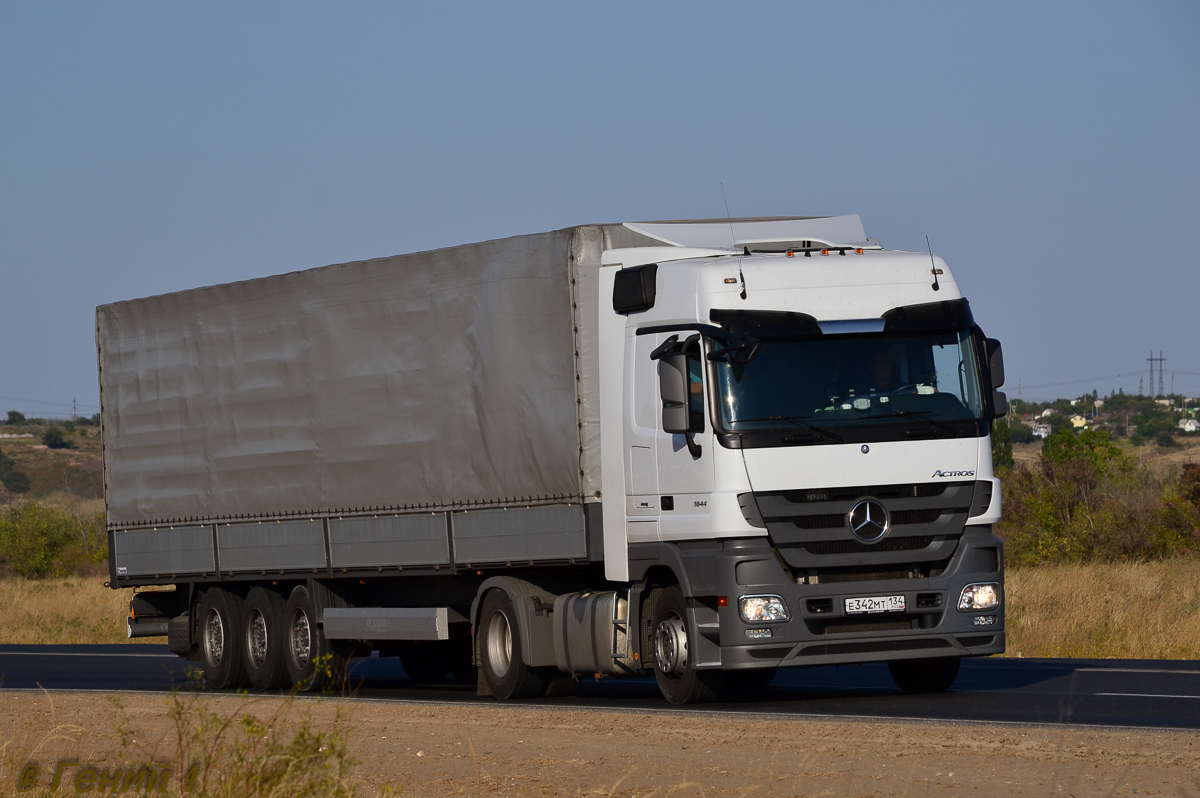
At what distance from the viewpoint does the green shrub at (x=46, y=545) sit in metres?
57.2

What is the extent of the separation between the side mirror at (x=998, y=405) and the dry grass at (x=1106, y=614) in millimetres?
7237

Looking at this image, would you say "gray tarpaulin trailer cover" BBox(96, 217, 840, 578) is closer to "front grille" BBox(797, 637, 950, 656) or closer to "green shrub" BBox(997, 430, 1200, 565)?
"front grille" BBox(797, 637, 950, 656)

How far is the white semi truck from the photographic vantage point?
513 inches

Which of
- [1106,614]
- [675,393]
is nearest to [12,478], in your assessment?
[1106,614]

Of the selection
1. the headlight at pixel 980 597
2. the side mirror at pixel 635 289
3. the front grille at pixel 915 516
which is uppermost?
the side mirror at pixel 635 289

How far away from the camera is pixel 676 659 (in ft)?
44.5

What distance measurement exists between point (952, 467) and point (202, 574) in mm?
9541

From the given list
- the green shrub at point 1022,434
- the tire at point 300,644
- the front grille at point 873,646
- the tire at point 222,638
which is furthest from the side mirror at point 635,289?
the green shrub at point 1022,434

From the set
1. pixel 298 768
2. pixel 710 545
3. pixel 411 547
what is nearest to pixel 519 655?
pixel 411 547

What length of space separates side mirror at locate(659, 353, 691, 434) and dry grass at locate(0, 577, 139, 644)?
22587 mm

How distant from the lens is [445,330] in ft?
52.3

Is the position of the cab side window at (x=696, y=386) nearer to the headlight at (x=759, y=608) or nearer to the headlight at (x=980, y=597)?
the headlight at (x=759, y=608)

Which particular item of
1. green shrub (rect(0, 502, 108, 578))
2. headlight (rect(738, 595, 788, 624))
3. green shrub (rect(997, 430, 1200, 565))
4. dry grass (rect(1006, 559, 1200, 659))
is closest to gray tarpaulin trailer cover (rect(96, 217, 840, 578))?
headlight (rect(738, 595, 788, 624))

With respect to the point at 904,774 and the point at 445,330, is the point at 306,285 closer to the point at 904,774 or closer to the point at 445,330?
the point at 445,330
